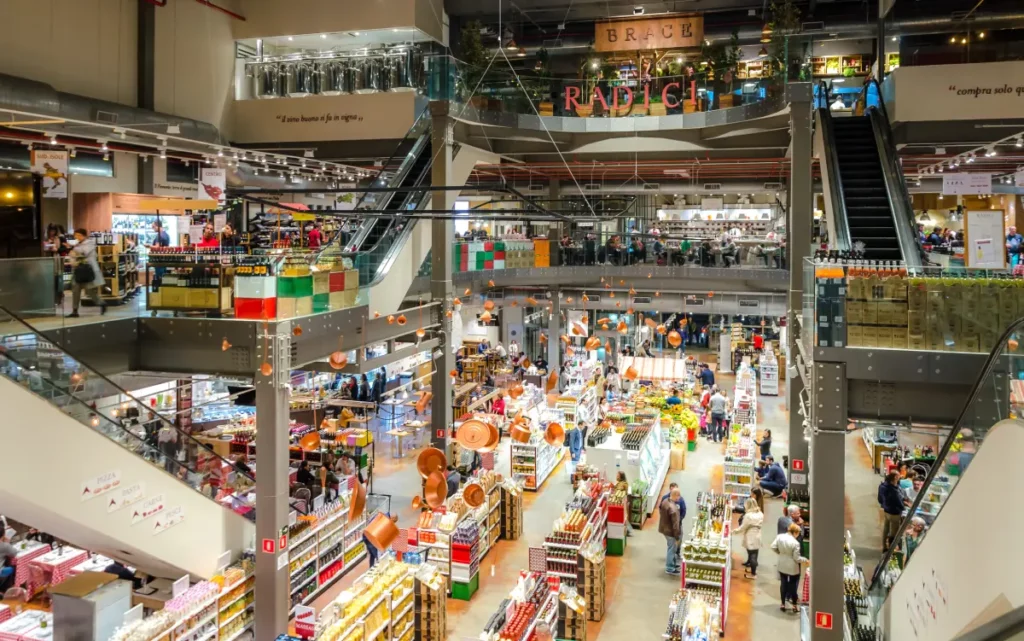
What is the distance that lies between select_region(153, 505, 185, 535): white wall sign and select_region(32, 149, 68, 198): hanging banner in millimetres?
5396

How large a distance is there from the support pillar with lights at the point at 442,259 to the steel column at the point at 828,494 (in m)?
7.80

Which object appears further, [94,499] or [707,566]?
[707,566]

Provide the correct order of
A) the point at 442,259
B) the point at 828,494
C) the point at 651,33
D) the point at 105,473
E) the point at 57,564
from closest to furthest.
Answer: the point at 828,494 → the point at 105,473 → the point at 57,564 → the point at 442,259 → the point at 651,33

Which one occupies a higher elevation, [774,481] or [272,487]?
[272,487]

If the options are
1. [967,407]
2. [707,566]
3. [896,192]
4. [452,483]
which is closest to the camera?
[967,407]

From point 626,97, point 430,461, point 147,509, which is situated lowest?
point 147,509

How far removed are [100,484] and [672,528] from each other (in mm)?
7487

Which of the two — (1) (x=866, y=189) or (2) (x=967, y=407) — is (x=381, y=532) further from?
(1) (x=866, y=189)

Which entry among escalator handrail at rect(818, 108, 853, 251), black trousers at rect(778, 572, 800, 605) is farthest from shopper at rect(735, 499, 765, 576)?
escalator handrail at rect(818, 108, 853, 251)

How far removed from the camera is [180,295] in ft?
30.6

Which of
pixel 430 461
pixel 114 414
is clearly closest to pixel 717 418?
pixel 430 461

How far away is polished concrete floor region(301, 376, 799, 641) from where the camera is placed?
9664 millimetres

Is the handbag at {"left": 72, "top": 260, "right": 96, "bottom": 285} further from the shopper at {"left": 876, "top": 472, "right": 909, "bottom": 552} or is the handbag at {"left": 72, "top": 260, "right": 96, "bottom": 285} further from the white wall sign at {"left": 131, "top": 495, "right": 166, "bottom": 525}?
the shopper at {"left": 876, "top": 472, "right": 909, "bottom": 552}

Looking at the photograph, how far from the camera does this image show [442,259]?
1427 cm
